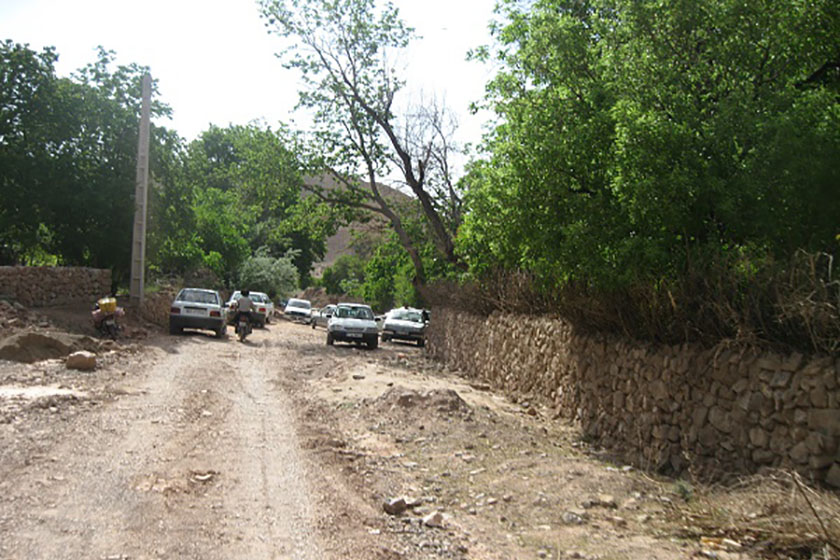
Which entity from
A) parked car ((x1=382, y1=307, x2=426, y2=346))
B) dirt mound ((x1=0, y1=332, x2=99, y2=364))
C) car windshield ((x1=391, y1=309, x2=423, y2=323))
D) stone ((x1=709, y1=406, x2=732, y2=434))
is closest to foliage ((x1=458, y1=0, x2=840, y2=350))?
stone ((x1=709, y1=406, x2=732, y2=434))

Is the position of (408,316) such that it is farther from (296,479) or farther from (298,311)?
(296,479)

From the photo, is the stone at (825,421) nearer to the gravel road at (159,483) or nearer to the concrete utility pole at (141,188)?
the gravel road at (159,483)

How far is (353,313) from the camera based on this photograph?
1073 inches

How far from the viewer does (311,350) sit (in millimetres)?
23969

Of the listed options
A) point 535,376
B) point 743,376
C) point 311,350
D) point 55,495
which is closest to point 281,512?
point 55,495

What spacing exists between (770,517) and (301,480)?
418 cm

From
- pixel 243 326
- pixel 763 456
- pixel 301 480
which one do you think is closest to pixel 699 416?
pixel 763 456

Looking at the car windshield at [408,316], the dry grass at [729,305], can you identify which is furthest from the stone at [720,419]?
the car windshield at [408,316]

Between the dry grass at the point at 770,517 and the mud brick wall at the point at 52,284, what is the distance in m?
20.6

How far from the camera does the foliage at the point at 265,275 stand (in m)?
55.5

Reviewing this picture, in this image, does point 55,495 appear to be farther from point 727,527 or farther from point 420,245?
point 420,245

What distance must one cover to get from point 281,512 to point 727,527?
3639 mm

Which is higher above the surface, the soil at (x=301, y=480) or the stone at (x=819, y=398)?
the stone at (x=819, y=398)

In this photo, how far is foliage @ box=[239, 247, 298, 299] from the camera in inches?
2186
